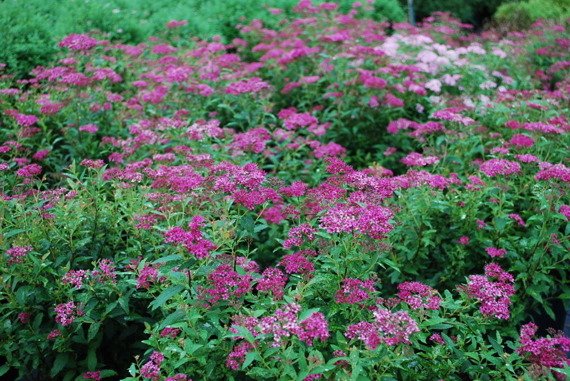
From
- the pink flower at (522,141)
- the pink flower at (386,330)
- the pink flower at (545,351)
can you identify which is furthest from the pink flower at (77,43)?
the pink flower at (545,351)

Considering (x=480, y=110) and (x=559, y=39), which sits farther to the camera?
(x=559, y=39)

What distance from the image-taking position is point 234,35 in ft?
26.2

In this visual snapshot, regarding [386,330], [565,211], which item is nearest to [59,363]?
[386,330]

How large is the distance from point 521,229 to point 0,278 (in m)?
2.96

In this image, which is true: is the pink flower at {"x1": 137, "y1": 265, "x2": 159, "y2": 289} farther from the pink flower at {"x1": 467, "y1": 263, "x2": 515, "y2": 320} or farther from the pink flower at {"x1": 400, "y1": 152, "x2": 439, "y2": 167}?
the pink flower at {"x1": 400, "y1": 152, "x2": 439, "y2": 167}

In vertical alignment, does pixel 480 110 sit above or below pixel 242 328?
below

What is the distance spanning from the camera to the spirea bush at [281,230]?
7.08 ft

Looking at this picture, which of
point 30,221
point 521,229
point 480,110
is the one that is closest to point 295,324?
point 30,221

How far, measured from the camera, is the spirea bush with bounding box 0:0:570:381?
216 cm

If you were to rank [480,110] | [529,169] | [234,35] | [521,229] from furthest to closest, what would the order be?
1. [234,35]
2. [480,110]
3. [529,169]
4. [521,229]

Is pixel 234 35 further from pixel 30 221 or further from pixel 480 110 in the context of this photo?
pixel 30 221

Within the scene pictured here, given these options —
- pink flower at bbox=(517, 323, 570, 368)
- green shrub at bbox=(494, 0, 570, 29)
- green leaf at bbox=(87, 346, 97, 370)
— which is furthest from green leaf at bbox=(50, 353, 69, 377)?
green shrub at bbox=(494, 0, 570, 29)

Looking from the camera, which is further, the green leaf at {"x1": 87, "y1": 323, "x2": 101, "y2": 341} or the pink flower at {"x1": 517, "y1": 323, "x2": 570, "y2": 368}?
the green leaf at {"x1": 87, "y1": 323, "x2": 101, "y2": 341}

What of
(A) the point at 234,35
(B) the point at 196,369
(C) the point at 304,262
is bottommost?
(A) the point at 234,35
